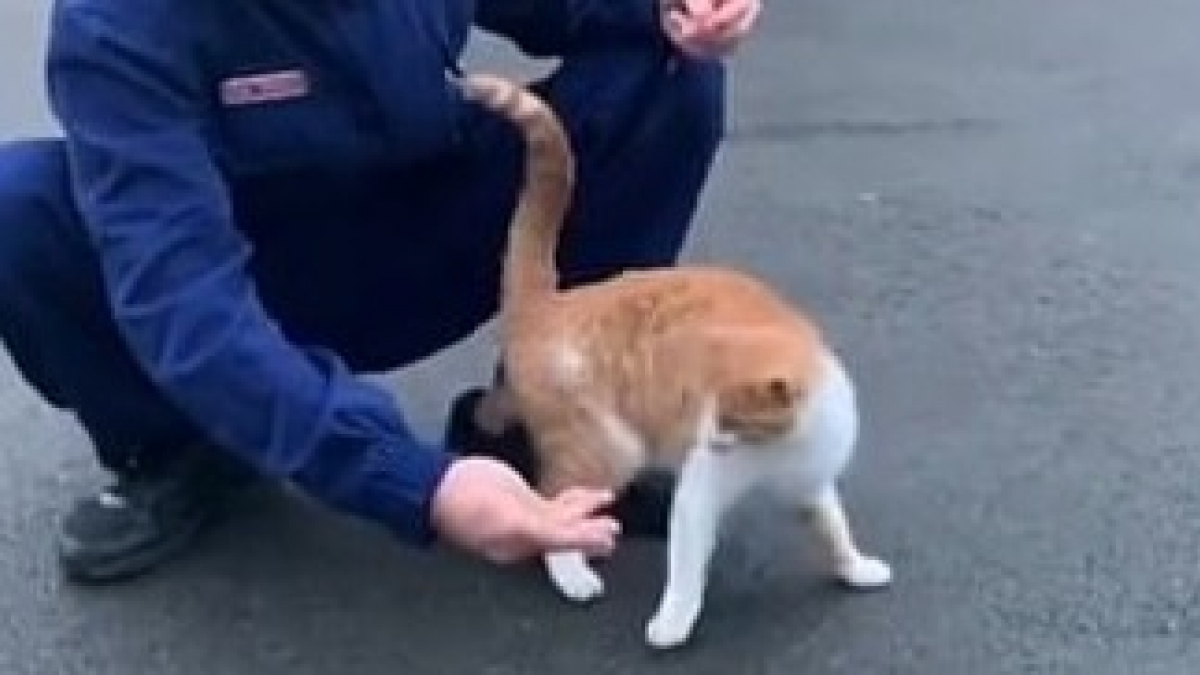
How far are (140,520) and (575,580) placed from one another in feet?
1.29

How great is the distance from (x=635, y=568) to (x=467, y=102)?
0.43 metres

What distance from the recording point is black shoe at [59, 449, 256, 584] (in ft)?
7.43

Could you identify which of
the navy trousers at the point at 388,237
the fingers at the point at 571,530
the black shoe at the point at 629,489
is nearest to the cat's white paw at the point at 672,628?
the black shoe at the point at 629,489

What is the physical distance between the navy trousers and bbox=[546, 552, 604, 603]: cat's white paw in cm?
29

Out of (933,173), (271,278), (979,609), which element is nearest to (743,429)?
(979,609)

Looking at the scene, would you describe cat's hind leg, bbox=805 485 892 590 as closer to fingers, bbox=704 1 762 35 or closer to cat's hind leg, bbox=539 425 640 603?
cat's hind leg, bbox=539 425 640 603

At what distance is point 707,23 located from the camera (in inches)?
89.2

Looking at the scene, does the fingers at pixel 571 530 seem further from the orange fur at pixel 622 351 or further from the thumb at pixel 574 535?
the orange fur at pixel 622 351

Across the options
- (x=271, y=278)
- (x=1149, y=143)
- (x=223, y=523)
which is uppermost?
(x=271, y=278)

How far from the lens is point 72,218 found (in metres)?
2.15

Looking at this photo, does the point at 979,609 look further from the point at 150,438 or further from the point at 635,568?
the point at 150,438

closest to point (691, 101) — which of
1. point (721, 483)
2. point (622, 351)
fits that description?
point (622, 351)

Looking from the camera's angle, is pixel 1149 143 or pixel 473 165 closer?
pixel 473 165

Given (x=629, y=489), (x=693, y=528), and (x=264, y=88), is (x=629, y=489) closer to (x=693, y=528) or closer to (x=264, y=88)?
(x=693, y=528)
